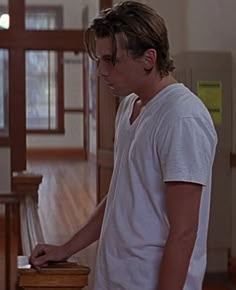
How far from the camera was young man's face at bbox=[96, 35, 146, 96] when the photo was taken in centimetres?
142

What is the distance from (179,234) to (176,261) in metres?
0.05

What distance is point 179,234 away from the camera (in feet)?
4.38

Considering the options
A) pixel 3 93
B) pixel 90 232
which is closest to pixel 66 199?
pixel 3 93

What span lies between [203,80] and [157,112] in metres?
3.68

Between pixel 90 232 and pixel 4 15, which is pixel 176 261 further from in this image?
pixel 4 15

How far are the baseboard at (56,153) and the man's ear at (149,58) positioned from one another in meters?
12.3

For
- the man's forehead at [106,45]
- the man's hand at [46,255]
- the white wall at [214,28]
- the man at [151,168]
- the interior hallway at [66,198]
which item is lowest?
the interior hallway at [66,198]

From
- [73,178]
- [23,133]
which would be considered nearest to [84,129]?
[73,178]

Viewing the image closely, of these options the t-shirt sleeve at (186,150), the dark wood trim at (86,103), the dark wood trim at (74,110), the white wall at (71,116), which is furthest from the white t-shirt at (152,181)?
the dark wood trim at (74,110)

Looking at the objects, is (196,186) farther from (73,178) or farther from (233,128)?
(73,178)

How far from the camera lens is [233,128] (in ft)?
16.5

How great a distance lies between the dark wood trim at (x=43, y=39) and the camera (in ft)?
23.3

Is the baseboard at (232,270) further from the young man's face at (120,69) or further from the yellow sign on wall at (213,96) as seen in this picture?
the young man's face at (120,69)

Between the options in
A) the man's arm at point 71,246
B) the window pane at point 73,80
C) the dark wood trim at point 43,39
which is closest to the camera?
the man's arm at point 71,246
